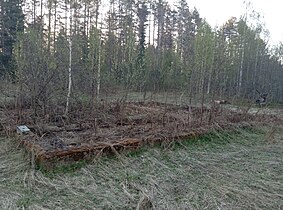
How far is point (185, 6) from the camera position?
29562 millimetres

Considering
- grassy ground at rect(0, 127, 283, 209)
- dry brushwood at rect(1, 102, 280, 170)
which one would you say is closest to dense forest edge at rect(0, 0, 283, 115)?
dry brushwood at rect(1, 102, 280, 170)

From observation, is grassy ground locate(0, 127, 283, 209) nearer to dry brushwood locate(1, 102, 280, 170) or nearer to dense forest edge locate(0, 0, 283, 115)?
dry brushwood locate(1, 102, 280, 170)

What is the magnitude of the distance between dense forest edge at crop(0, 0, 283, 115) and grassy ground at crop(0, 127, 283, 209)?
2453mm

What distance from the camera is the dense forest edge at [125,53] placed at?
7.88 metres

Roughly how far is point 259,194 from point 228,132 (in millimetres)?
3326

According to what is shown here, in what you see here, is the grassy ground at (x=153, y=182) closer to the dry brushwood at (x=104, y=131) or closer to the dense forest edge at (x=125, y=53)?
the dry brushwood at (x=104, y=131)

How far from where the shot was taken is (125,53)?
62.4ft

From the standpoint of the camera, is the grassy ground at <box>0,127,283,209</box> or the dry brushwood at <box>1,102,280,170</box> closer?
the grassy ground at <box>0,127,283,209</box>

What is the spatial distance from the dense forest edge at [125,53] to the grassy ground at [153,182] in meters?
2.45

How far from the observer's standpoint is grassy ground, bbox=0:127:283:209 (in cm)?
335

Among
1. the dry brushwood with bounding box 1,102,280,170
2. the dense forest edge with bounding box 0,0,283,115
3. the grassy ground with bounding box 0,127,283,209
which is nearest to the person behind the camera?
the grassy ground with bounding box 0,127,283,209

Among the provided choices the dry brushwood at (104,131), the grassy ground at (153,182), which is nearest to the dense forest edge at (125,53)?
the dry brushwood at (104,131)

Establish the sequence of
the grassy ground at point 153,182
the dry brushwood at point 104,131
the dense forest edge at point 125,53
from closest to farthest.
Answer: the grassy ground at point 153,182 < the dry brushwood at point 104,131 < the dense forest edge at point 125,53

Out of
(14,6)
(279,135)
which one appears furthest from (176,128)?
(14,6)
